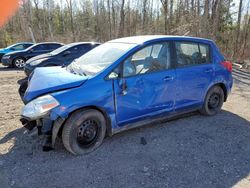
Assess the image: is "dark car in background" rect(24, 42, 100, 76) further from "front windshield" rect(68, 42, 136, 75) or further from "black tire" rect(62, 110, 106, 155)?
"black tire" rect(62, 110, 106, 155)

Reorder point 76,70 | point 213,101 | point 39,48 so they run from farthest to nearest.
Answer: point 39,48 < point 213,101 < point 76,70

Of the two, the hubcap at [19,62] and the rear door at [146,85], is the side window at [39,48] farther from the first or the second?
the rear door at [146,85]

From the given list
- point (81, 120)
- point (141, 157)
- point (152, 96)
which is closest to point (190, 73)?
point (152, 96)

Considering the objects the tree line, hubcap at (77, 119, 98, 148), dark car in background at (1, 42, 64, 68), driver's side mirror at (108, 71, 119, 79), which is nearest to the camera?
hubcap at (77, 119, 98, 148)

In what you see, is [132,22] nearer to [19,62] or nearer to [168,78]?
[19,62]

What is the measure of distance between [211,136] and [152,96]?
4.15ft

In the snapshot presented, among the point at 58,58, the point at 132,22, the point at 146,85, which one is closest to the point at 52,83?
the point at 146,85

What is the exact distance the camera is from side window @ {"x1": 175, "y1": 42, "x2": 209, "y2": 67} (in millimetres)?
4219

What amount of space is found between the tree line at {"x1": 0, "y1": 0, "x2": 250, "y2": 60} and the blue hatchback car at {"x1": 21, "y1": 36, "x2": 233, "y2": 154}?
14.4m

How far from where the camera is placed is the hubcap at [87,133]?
131 inches

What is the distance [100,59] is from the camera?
391 centimetres

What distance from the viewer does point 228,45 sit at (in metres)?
22.1

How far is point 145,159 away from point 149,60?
1606 millimetres

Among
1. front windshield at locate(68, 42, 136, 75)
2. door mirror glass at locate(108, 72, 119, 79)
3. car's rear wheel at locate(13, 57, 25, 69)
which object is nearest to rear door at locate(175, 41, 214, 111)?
front windshield at locate(68, 42, 136, 75)
